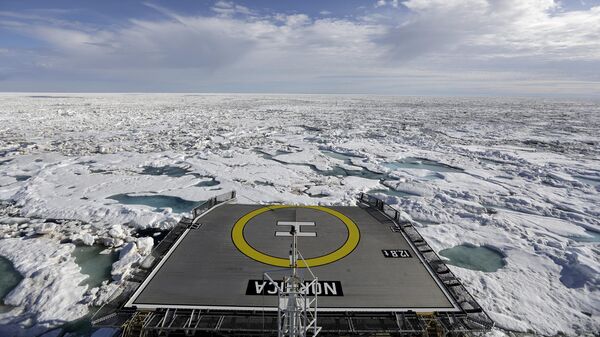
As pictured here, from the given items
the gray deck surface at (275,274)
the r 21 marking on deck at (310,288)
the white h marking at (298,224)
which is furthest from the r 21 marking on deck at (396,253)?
the white h marking at (298,224)

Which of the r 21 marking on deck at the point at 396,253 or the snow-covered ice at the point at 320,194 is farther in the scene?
the snow-covered ice at the point at 320,194

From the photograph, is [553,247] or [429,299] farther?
[553,247]

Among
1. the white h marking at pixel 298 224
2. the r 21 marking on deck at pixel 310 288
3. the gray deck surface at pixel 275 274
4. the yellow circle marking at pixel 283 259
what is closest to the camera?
the gray deck surface at pixel 275 274

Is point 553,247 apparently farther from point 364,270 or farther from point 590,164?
point 590,164

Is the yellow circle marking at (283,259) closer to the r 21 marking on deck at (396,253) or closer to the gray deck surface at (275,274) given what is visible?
the gray deck surface at (275,274)

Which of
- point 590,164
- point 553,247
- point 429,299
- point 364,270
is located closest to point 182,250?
point 364,270

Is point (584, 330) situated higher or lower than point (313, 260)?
lower

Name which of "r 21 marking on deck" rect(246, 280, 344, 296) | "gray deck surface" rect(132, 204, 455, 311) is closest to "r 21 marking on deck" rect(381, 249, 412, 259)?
"gray deck surface" rect(132, 204, 455, 311)
